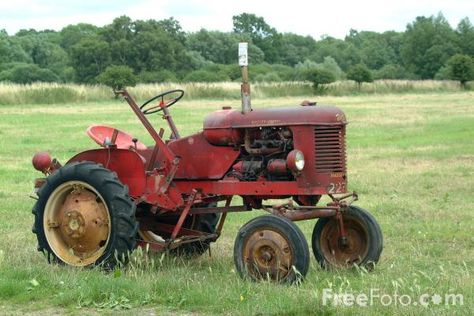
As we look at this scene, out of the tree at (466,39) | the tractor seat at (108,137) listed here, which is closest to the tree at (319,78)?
the tractor seat at (108,137)

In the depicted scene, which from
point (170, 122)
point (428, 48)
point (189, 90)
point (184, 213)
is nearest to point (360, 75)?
point (189, 90)

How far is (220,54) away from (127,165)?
92416 mm

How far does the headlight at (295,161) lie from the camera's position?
666 cm

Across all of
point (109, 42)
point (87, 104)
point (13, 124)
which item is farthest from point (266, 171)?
point (109, 42)

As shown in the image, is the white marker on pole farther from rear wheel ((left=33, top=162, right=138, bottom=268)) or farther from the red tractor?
rear wheel ((left=33, top=162, right=138, bottom=268))

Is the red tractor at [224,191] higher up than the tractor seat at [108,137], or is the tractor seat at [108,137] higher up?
the tractor seat at [108,137]

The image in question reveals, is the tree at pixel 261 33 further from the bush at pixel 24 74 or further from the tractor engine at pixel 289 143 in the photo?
the tractor engine at pixel 289 143

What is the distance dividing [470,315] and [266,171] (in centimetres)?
254

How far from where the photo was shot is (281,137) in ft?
23.0

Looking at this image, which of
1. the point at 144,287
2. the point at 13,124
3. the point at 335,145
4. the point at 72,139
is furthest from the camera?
the point at 13,124

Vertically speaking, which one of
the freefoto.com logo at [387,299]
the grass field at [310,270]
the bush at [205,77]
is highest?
the bush at [205,77]

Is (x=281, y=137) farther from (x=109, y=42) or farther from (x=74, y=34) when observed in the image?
(x=74, y=34)

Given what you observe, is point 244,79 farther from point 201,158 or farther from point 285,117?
point 201,158

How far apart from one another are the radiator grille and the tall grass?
36.9 meters
